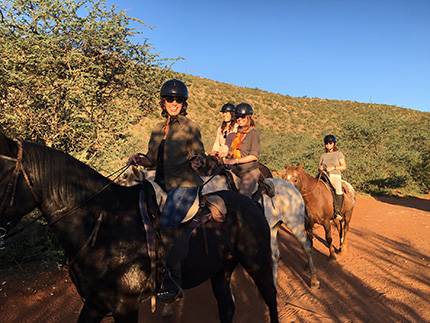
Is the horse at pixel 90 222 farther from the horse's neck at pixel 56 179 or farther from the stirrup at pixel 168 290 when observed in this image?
the stirrup at pixel 168 290

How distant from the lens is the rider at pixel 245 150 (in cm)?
496

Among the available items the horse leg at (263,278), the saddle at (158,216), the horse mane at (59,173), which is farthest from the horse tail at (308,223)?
the horse mane at (59,173)

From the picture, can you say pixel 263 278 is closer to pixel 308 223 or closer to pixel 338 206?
pixel 308 223

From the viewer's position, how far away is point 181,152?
10.1ft

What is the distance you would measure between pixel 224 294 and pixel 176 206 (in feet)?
5.66

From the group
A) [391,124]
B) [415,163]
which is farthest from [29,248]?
[391,124]

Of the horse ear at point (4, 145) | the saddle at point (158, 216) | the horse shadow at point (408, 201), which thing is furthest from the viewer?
the horse shadow at point (408, 201)

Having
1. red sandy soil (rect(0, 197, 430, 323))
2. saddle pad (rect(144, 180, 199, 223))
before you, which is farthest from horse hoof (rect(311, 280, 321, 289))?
saddle pad (rect(144, 180, 199, 223))

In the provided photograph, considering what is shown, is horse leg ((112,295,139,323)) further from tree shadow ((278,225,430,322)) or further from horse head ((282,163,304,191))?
horse head ((282,163,304,191))

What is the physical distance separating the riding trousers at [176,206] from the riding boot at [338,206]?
585 centimetres

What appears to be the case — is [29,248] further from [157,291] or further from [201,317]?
[157,291]

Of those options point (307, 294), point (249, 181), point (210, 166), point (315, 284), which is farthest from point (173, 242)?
point (315, 284)

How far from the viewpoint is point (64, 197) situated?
2.53 metres

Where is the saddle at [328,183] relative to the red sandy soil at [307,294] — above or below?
above
